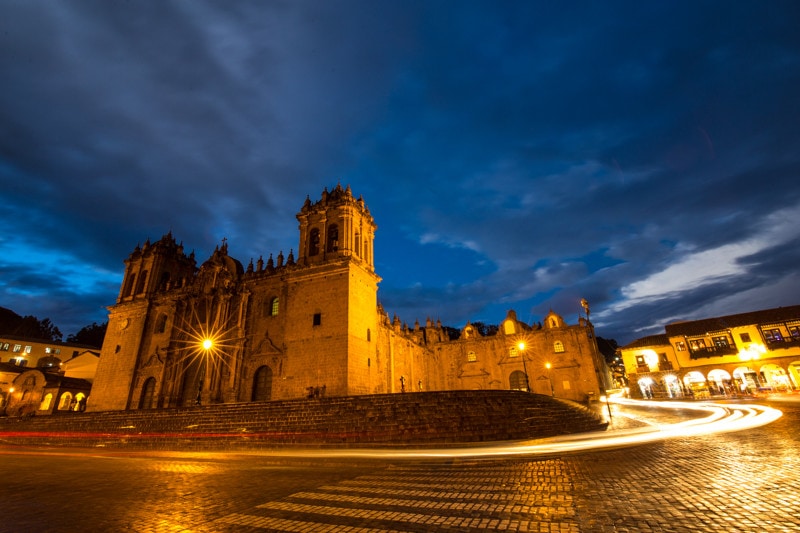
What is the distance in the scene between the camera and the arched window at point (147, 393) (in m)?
30.8

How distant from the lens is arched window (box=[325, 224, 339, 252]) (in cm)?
2954

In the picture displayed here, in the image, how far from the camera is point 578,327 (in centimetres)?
3900

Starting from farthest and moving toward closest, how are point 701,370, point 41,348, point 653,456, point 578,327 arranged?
1. point 41,348
2. point 578,327
3. point 701,370
4. point 653,456

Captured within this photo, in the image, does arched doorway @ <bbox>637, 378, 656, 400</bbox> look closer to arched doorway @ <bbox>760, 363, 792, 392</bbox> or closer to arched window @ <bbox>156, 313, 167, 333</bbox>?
arched doorway @ <bbox>760, 363, 792, 392</bbox>

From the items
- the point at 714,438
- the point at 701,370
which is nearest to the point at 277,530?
the point at 714,438

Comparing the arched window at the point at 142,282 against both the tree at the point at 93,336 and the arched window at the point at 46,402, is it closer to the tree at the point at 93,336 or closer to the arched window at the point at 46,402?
the arched window at the point at 46,402

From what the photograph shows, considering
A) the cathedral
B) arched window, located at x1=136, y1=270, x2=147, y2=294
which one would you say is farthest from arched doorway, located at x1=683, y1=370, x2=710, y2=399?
arched window, located at x1=136, y1=270, x2=147, y2=294

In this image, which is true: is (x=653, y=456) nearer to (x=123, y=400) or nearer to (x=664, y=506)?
(x=664, y=506)

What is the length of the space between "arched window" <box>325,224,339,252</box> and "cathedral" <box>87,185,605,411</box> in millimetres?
88

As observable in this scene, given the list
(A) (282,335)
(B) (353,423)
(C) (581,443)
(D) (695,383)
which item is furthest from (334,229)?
(D) (695,383)

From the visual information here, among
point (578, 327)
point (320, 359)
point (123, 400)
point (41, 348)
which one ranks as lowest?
point (123, 400)

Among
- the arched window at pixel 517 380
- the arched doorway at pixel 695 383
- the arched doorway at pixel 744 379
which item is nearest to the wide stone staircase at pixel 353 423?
the arched window at pixel 517 380

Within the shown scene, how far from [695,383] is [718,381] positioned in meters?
1.93

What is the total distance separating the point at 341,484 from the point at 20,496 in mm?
6631
